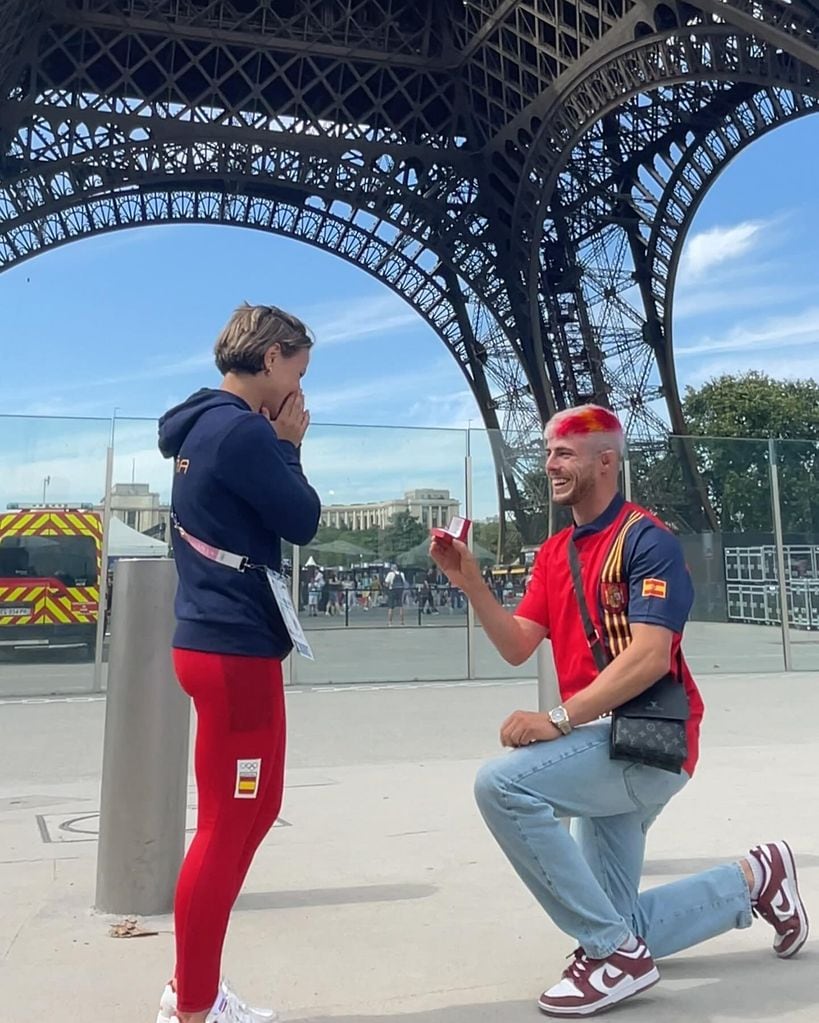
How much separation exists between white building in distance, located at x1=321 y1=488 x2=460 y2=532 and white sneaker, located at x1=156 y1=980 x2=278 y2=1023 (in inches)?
324

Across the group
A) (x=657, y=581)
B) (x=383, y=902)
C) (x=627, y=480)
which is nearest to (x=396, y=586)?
(x=627, y=480)

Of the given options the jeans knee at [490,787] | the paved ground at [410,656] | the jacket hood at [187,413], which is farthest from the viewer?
the paved ground at [410,656]

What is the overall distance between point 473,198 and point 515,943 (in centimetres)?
2782

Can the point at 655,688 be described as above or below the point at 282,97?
below

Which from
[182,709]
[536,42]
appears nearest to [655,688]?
[182,709]

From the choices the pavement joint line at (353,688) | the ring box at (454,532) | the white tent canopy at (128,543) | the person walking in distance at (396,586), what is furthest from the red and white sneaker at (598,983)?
the person walking in distance at (396,586)

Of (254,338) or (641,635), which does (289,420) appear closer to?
(254,338)

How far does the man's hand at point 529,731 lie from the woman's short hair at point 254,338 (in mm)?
984

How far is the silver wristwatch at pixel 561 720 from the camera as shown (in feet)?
7.56

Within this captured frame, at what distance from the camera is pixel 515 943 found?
9.33ft

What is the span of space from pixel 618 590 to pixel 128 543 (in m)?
8.34

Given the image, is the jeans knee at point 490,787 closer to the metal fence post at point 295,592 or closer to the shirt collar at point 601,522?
the shirt collar at point 601,522

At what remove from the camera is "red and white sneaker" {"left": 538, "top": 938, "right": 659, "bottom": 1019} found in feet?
7.57

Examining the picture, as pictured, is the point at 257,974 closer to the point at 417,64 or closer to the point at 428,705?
the point at 428,705
